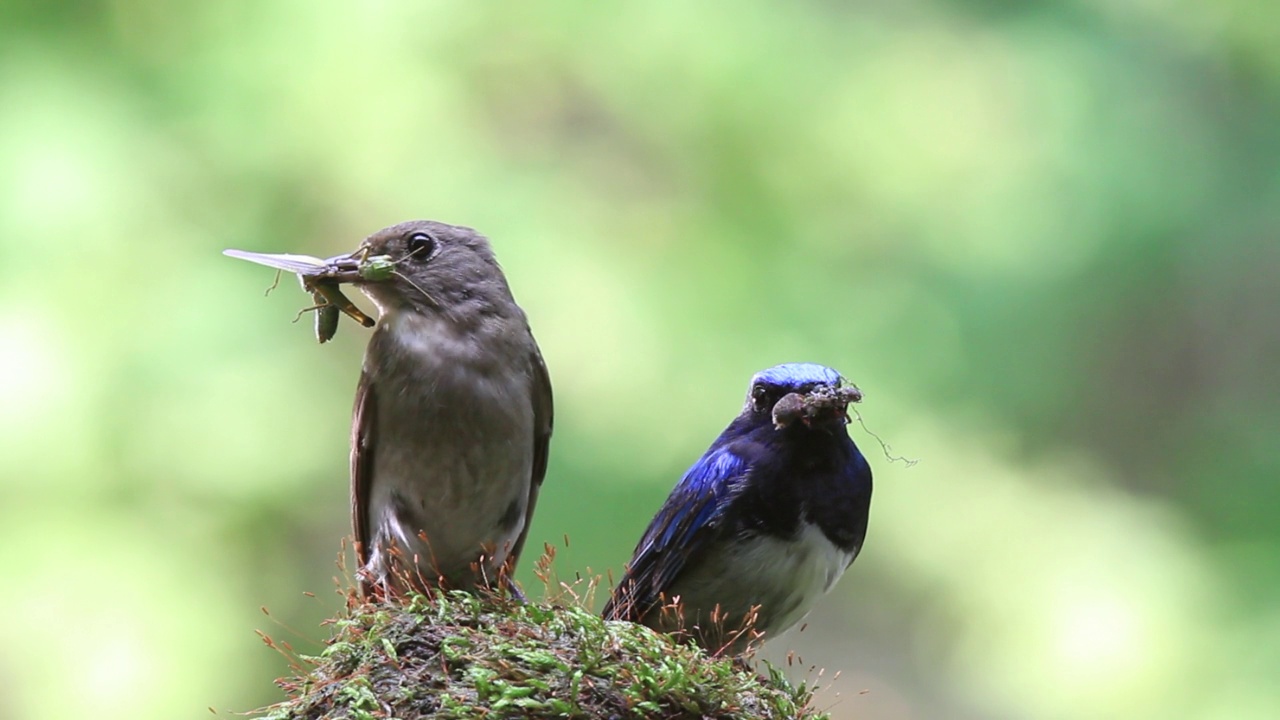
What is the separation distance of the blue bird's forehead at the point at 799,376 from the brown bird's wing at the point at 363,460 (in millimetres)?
857

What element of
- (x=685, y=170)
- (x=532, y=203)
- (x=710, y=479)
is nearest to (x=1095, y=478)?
(x=685, y=170)

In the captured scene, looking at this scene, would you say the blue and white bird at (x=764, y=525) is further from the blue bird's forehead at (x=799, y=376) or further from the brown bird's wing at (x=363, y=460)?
the brown bird's wing at (x=363, y=460)

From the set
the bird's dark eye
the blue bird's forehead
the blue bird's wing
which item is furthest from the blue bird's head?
the bird's dark eye

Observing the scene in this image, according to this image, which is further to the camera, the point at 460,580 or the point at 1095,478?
the point at 1095,478

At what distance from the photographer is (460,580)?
3098 mm

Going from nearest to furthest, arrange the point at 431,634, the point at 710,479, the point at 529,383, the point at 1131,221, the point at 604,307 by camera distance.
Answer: the point at 431,634 → the point at 710,479 → the point at 529,383 → the point at 604,307 → the point at 1131,221

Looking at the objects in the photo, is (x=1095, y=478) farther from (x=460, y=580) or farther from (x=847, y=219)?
(x=460, y=580)

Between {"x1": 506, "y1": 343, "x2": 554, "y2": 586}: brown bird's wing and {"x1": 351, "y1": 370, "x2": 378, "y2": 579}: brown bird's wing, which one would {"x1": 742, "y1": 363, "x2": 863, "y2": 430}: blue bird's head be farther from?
{"x1": 351, "y1": 370, "x2": 378, "y2": 579}: brown bird's wing

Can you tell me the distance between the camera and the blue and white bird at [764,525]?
9.26 feet

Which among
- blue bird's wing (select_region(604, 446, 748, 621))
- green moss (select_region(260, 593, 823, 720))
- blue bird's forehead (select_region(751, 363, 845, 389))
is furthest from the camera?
blue bird's wing (select_region(604, 446, 748, 621))

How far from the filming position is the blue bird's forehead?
110 inches

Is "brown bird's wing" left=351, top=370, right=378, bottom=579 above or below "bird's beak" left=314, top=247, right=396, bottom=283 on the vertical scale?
below

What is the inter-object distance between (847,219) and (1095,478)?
1498 mm

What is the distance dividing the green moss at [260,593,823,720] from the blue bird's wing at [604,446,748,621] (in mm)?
508
